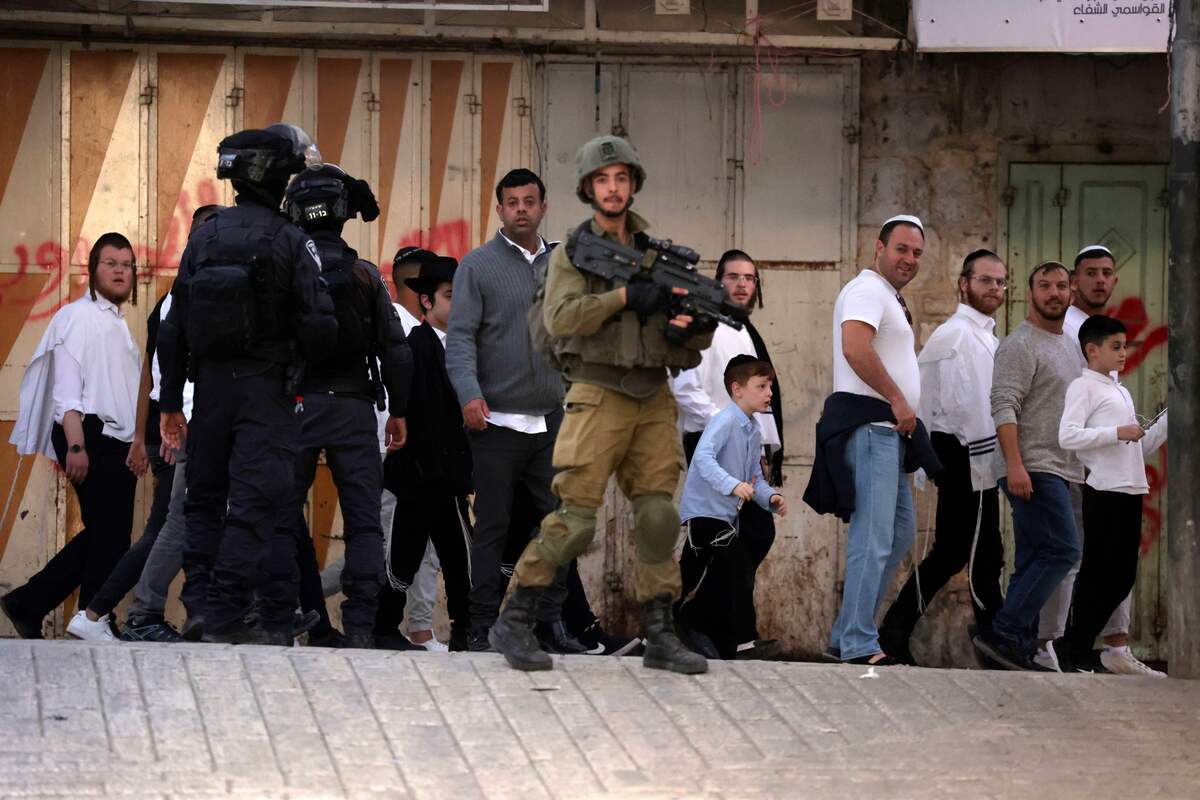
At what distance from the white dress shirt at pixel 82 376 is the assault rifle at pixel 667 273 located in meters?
3.53

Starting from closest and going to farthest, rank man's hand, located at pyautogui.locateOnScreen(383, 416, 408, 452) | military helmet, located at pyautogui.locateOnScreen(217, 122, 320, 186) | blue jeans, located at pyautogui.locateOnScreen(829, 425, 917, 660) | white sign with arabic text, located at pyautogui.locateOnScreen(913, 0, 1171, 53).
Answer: military helmet, located at pyautogui.locateOnScreen(217, 122, 320, 186) < blue jeans, located at pyautogui.locateOnScreen(829, 425, 917, 660) < man's hand, located at pyautogui.locateOnScreen(383, 416, 408, 452) < white sign with arabic text, located at pyautogui.locateOnScreen(913, 0, 1171, 53)

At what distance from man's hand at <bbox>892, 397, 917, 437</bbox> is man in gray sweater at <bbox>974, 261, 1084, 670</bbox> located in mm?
855

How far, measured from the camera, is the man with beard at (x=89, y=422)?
10.2 metres

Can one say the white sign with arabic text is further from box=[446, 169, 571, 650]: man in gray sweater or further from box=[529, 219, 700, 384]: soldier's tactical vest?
box=[529, 219, 700, 384]: soldier's tactical vest

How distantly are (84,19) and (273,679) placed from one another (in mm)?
5367

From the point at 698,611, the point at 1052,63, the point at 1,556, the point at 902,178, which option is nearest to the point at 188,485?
the point at 698,611

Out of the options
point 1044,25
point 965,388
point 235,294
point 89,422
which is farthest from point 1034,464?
point 89,422

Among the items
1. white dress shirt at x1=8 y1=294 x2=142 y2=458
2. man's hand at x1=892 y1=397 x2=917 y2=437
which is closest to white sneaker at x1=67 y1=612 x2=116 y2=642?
white dress shirt at x1=8 y1=294 x2=142 y2=458

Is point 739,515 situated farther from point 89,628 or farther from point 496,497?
point 89,628

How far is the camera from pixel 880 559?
8953 mm

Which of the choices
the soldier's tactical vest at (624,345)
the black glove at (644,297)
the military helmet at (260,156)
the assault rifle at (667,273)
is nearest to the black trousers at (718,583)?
the soldier's tactical vest at (624,345)

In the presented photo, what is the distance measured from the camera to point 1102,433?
376 inches

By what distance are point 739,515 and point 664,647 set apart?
2006 mm

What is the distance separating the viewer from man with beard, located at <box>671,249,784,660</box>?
31.5 ft
